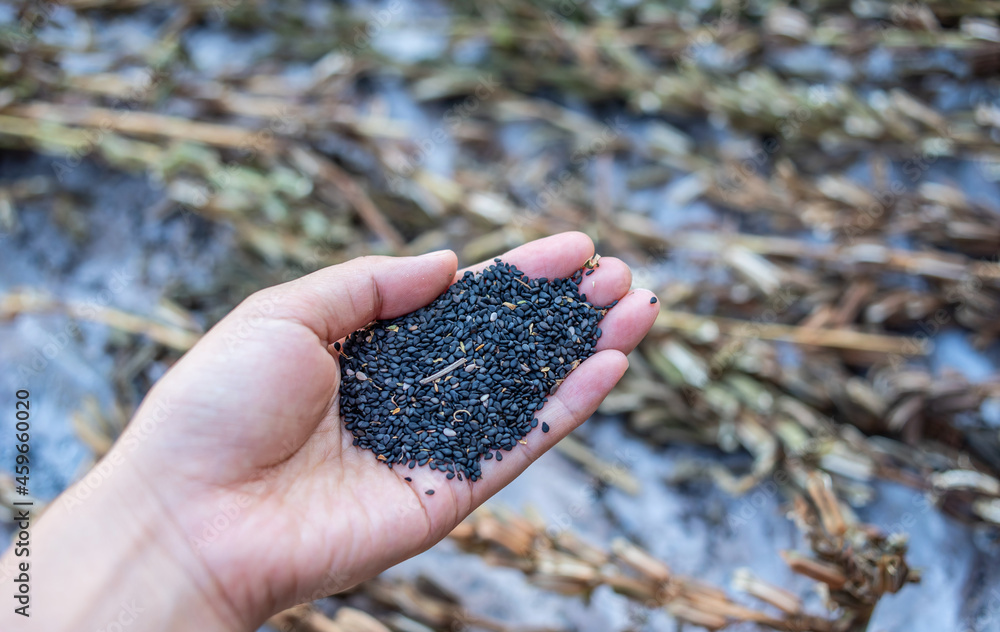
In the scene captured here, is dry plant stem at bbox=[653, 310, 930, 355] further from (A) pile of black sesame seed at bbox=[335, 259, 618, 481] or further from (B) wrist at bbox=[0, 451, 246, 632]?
(B) wrist at bbox=[0, 451, 246, 632]

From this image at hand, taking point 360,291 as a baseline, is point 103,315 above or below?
below

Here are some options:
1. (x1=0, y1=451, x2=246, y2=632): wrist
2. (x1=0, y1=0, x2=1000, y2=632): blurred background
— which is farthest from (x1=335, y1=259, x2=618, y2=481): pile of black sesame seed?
(x1=0, y1=451, x2=246, y2=632): wrist

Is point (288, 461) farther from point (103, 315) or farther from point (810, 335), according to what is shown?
point (810, 335)

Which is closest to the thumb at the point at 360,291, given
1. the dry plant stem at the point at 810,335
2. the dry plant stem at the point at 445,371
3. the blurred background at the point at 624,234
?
the dry plant stem at the point at 445,371

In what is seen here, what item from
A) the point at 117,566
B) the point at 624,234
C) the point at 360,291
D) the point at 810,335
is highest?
the point at 360,291

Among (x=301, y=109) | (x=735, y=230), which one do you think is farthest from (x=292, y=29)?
(x=735, y=230)

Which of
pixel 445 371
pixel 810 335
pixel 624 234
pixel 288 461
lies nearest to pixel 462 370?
pixel 445 371

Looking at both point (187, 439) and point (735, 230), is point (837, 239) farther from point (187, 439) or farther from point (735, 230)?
point (187, 439)
